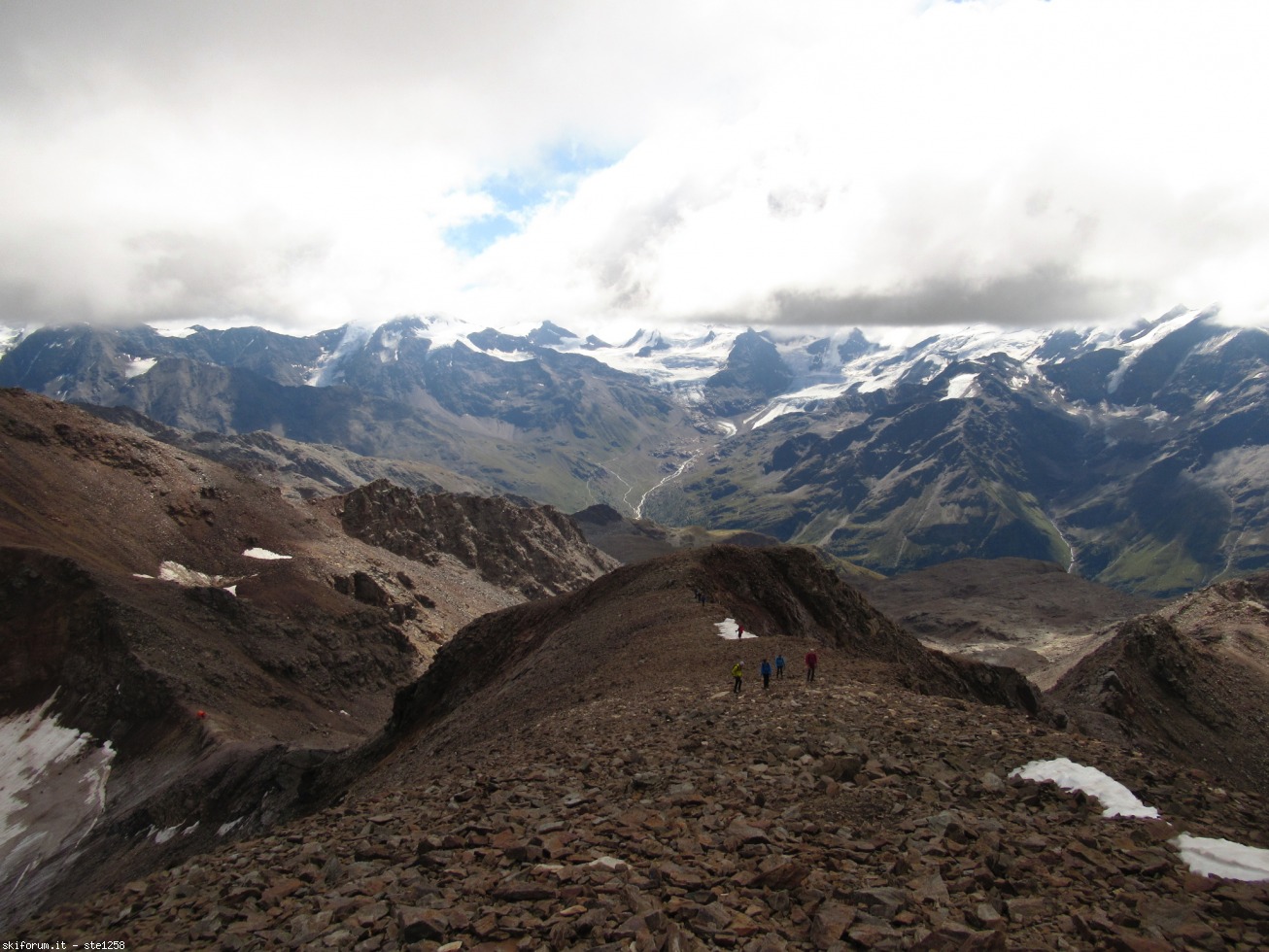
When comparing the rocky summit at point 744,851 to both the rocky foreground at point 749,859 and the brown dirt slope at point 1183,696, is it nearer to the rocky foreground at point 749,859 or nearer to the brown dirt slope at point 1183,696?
the rocky foreground at point 749,859

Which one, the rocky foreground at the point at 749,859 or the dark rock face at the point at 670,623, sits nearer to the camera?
the rocky foreground at the point at 749,859

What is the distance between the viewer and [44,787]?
66.3 metres

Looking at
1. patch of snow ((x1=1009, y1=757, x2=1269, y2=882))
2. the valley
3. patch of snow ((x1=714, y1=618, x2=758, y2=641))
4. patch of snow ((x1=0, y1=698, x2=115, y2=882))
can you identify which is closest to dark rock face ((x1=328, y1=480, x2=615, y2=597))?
the valley

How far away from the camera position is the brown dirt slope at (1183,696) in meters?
74.7

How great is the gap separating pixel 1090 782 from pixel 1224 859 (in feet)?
12.3

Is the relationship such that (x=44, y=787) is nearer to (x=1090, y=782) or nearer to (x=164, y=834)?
(x=164, y=834)

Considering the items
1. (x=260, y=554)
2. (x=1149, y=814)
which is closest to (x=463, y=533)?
(x=260, y=554)

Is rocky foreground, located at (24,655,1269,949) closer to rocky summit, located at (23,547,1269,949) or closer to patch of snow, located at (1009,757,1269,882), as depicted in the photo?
rocky summit, located at (23,547,1269,949)

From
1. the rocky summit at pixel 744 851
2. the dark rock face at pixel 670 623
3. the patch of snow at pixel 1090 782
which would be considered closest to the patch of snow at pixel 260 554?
the dark rock face at pixel 670 623

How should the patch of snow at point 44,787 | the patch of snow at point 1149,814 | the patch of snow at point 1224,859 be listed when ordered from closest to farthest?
the patch of snow at point 1224,859, the patch of snow at point 1149,814, the patch of snow at point 44,787

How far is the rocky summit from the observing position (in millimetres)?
12617

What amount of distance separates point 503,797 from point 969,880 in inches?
478

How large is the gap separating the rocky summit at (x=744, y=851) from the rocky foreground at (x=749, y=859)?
0.18ft

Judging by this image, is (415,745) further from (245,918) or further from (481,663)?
(245,918)
